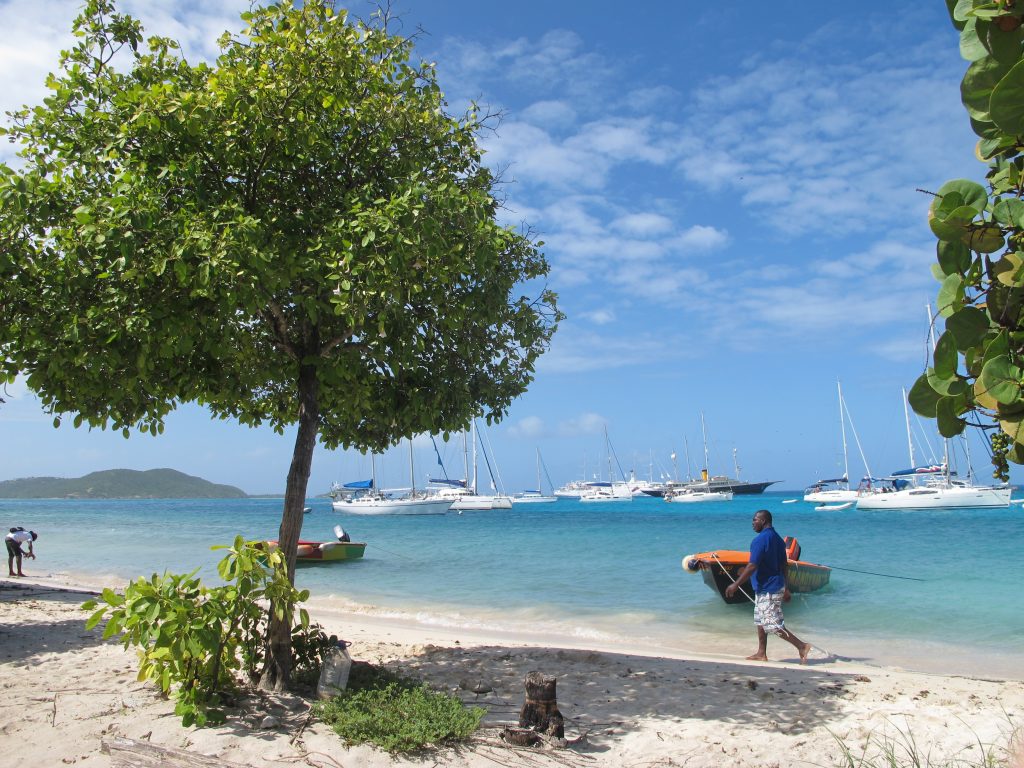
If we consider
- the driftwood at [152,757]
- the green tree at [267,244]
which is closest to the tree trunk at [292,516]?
the green tree at [267,244]

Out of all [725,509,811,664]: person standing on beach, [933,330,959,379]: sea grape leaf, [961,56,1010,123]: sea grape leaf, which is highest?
[961,56,1010,123]: sea grape leaf

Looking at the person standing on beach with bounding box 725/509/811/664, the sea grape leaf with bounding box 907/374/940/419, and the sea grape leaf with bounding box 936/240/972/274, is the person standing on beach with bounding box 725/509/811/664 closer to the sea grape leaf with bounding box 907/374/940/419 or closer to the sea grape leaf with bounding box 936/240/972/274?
the sea grape leaf with bounding box 907/374/940/419

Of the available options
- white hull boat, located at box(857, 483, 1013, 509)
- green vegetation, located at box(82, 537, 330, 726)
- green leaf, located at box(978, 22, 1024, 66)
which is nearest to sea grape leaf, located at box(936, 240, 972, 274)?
green leaf, located at box(978, 22, 1024, 66)

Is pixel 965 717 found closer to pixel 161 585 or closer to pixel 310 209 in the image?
pixel 161 585

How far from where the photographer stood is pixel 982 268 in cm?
144

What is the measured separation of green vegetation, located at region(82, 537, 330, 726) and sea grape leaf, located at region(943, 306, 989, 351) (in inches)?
203

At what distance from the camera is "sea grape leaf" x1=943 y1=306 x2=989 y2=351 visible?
4.59 ft

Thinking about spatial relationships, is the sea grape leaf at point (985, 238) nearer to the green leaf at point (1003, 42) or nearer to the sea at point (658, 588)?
the green leaf at point (1003, 42)

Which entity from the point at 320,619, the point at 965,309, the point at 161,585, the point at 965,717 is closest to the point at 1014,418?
the point at 965,309

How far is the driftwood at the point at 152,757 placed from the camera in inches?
177

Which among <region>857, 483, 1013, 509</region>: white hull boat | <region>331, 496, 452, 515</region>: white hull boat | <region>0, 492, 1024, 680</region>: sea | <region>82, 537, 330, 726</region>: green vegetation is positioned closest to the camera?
<region>82, 537, 330, 726</region>: green vegetation

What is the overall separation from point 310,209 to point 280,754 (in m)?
4.44

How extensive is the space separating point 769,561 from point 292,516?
621 centimetres

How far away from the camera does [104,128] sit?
5848 millimetres
